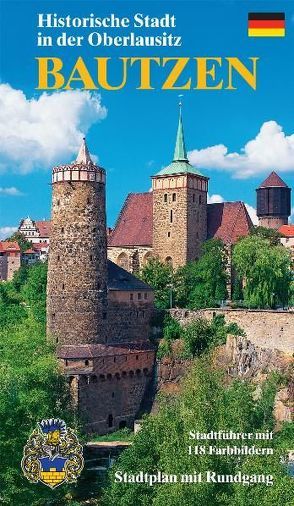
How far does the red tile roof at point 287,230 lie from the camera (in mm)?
84562

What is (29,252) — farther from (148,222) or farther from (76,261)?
Answer: (76,261)

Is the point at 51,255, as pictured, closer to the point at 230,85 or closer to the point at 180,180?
the point at 180,180

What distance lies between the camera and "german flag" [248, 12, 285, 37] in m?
26.5

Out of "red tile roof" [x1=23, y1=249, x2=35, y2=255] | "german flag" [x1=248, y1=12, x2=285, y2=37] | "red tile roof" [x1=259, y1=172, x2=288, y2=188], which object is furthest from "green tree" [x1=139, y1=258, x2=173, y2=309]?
"red tile roof" [x1=23, y1=249, x2=35, y2=255]

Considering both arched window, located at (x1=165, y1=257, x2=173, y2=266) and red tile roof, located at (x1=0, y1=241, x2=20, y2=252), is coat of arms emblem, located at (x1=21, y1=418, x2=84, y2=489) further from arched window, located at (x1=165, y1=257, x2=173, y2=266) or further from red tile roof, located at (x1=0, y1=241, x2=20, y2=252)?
red tile roof, located at (x1=0, y1=241, x2=20, y2=252)

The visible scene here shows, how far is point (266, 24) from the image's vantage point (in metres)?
26.6

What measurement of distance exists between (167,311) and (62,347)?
27.2 feet

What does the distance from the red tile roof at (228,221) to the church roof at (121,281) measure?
8.78 m

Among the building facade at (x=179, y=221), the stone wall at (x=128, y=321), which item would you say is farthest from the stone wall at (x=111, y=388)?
the building facade at (x=179, y=221)

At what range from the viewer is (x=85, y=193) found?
43.8 meters

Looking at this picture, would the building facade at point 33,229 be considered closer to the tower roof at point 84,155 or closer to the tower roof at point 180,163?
the tower roof at point 180,163

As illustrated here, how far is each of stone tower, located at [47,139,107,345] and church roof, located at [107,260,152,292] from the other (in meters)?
1.75

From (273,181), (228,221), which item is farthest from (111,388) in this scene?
(273,181)

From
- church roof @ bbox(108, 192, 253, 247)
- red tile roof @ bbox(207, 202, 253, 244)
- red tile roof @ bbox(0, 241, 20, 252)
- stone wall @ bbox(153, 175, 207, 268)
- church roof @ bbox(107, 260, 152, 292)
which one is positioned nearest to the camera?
church roof @ bbox(107, 260, 152, 292)
